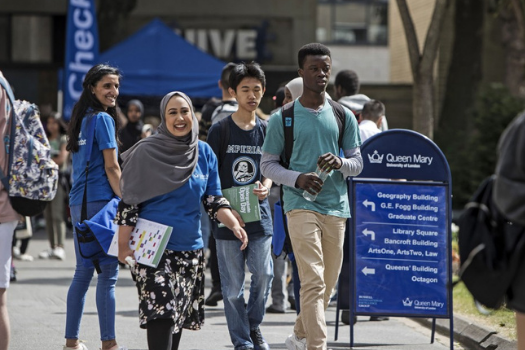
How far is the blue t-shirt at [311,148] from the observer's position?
6.36 m

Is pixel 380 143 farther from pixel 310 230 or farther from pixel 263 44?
pixel 263 44

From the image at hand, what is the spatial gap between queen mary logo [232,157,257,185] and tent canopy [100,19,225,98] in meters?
9.73

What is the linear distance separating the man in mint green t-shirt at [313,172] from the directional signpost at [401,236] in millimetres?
1006

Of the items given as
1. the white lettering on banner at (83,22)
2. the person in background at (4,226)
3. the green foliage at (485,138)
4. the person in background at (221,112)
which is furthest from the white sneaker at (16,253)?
the green foliage at (485,138)

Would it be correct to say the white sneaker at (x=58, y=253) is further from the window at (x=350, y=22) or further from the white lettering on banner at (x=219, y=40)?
the window at (x=350, y=22)

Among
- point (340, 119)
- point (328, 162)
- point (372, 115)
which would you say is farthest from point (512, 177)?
point (372, 115)

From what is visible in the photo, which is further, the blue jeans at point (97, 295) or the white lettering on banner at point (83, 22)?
the white lettering on banner at point (83, 22)

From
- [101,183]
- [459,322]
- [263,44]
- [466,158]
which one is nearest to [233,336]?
[101,183]

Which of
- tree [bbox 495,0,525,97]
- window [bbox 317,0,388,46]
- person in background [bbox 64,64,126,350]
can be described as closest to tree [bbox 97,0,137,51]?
tree [bbox 495,0,525,97]

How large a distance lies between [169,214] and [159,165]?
29 cm

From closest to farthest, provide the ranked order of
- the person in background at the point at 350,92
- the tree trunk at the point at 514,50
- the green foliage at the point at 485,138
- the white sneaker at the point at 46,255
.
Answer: the person in background at the point at 350,92 → the white sneaker at the point at 46,255 → the green foliage at the point at 485,138 → the tree trunk at the point at 514,50

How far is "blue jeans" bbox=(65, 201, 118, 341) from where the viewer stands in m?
6.50

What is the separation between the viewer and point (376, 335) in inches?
322

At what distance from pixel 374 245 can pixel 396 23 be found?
2953 cm
